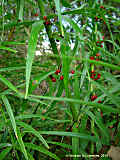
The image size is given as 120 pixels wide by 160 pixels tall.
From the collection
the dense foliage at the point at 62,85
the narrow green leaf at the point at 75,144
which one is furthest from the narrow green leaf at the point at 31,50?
the narrow green leaf at the point at 75,144

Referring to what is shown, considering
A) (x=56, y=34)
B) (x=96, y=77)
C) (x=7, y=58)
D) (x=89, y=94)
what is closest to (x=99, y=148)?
(x=89, y=94)

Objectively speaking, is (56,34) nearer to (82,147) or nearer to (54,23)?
(54,23)

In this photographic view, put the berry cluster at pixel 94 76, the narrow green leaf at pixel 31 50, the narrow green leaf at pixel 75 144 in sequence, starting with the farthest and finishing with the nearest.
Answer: the berry cluster at pixel 94 76 → the narrow green leaf at pixel 75 144 → the narrow green leaf at pixel 31 50

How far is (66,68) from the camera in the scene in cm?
48

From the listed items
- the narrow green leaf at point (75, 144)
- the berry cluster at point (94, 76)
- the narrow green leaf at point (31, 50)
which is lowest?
the narrow green leaf at point (75, 144)

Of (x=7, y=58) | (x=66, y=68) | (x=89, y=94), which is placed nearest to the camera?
(x=66, y=68)

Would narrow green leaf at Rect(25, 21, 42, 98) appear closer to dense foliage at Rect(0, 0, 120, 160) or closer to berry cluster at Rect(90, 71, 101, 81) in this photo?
dense foliage at Rect(0, 0, 120, 160)

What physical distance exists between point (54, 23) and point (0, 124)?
45 centimetres

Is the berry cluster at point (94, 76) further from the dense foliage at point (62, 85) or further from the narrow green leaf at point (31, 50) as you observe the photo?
the narrow green leaf at point (31, 50)

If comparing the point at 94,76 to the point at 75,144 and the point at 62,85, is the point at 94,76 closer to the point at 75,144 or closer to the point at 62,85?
the point at 62,85

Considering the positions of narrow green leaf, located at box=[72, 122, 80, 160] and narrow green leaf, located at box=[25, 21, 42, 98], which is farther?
narrow green leaf, located at box=[72, 122, 80, 160]

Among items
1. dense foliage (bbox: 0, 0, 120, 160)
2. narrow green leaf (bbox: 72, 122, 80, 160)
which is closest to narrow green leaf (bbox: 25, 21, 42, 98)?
dense foliage (bbox: 0, 0, 120, 160)

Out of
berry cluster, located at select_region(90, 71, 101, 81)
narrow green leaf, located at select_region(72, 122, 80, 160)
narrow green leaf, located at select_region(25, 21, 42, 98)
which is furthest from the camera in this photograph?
berry cluster, located at select_region(90, 71, 101, 81)

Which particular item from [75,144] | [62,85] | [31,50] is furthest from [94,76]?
[31,50]
